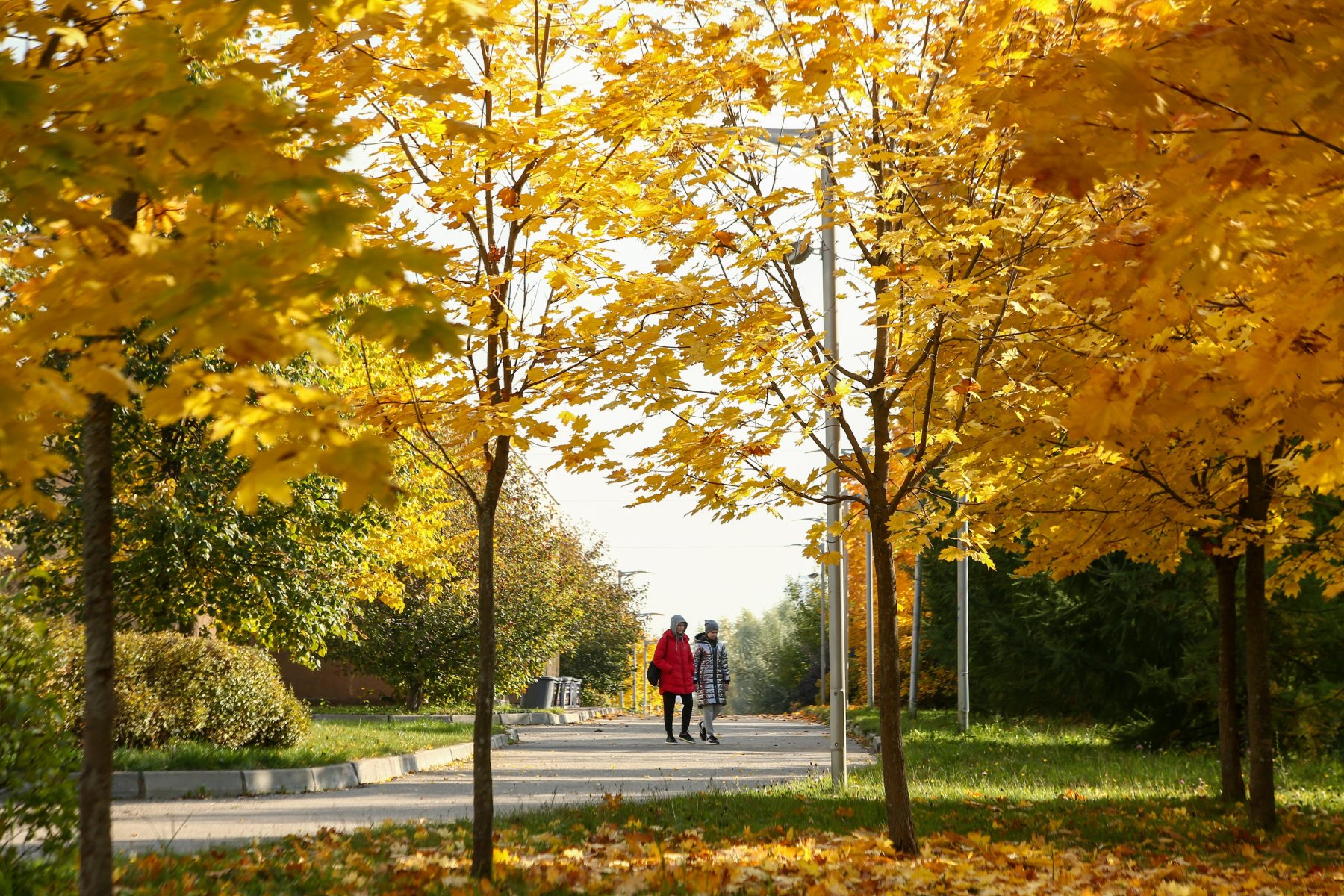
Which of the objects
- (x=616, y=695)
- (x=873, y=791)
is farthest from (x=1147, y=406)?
(x=616, y=695)

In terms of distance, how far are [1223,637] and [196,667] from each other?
31.6 feet

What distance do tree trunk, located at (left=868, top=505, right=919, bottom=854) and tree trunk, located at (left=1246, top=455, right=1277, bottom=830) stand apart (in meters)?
2.87

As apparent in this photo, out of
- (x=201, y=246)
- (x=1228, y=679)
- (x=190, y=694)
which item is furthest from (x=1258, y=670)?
(x=190, y=694)

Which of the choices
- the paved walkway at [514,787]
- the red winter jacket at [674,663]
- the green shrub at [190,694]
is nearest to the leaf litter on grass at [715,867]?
the paved walkway at [514,787]

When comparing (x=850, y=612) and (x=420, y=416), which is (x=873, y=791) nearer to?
(x=420, y=416)

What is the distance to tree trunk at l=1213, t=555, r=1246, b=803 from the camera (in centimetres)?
891

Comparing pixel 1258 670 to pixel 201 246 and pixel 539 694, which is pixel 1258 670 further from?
pixel 539 694

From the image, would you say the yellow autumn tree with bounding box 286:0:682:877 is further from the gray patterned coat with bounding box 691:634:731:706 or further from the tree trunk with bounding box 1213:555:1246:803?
the gray patterned coat with bounding box 691:634:731:706

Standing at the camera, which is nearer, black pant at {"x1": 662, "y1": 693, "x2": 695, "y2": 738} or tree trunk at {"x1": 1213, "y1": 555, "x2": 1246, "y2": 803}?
tree trunk at {"x1": 1213, "y1": 555, "x2": 1246, "y2": 803}

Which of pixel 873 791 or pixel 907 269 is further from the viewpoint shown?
pixel 873 791

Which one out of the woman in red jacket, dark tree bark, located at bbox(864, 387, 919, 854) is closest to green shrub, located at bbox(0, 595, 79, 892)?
dark tree bark, located at bbox(864, 387, 919, 854)

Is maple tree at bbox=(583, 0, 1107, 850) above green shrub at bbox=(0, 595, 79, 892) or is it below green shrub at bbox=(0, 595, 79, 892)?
above

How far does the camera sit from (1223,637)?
8953mm

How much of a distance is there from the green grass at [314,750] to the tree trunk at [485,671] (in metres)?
2.96
